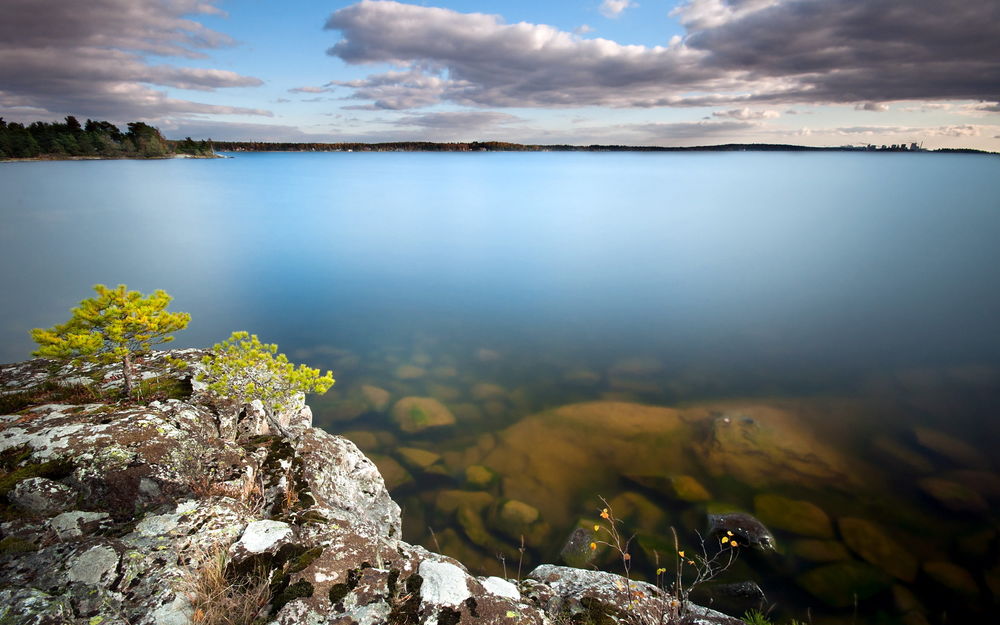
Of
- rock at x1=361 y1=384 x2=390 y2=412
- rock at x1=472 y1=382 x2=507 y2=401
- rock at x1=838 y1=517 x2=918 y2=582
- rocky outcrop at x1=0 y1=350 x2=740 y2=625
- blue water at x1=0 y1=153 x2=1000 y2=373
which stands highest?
rocky outcrop at x1=0 y1=350 x2=740 y2=625

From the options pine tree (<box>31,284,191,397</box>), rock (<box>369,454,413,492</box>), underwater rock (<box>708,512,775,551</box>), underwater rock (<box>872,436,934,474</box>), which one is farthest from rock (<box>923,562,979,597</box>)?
pine tree (<box>31,284,191,397</box>)

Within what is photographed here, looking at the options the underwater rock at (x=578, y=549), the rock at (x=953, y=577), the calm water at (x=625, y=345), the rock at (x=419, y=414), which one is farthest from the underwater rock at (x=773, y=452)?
the rock at (x=419, y=414)

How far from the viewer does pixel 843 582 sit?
1049 centimetres

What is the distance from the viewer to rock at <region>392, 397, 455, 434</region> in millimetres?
16453

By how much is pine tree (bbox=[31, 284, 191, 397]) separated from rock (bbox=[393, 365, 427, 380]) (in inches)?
455

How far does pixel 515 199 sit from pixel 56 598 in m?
92.0

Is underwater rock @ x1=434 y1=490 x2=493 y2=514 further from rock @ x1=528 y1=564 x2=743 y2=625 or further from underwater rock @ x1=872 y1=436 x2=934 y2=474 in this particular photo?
underwater rock @ x1=872 y1=436 x2=934 y2=474

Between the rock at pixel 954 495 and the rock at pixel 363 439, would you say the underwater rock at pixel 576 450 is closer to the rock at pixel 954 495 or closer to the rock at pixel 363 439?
the rock at pixel 363 439

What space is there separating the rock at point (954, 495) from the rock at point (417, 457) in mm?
15290

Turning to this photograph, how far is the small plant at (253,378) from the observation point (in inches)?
371

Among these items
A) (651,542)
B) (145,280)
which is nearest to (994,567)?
(651,542)

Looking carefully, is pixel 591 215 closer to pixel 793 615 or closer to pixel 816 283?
pixel 816 283

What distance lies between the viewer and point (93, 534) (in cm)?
594

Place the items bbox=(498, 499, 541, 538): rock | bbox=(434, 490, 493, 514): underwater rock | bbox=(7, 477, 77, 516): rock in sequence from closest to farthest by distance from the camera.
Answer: bbox=(7, 477, 77, 516): rock, bbox=(498, 499, 541, 538): rock, bbox=(434, 490, 493, 514): underwater rock
